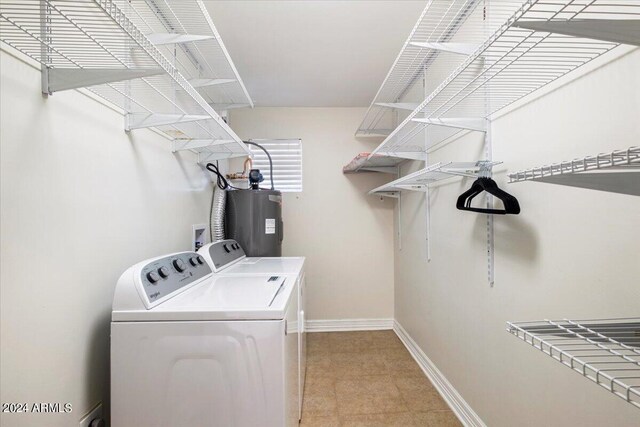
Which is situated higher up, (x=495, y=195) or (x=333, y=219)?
(x=495, y=195)

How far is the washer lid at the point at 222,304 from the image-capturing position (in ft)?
3.52

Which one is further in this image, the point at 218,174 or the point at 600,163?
the point at 218,174

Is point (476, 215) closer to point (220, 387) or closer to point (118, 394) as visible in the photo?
point (220, 387)

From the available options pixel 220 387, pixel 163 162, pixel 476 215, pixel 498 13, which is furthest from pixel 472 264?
pixel 163 162

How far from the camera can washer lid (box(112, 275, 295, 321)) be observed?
1.07 metres

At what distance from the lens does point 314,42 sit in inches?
81.4

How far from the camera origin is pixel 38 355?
36.0 inches

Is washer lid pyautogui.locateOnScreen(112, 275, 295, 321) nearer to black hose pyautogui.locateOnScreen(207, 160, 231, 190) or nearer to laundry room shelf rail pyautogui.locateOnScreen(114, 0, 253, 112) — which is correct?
laundry room shelf rail pyautogui.locateOnScreen(114, 0, 253, 112)

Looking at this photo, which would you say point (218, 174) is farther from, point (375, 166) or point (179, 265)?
point (375, 166)

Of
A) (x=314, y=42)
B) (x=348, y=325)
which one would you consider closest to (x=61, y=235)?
(x=314, y=42)

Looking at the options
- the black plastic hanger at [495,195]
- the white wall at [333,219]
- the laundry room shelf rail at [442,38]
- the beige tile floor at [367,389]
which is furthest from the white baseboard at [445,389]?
the laundry room shelf rail at [442,38]

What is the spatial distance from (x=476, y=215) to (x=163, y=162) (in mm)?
1790

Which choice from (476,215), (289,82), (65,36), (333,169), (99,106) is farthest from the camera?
(333,169)

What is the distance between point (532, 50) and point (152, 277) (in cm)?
161
